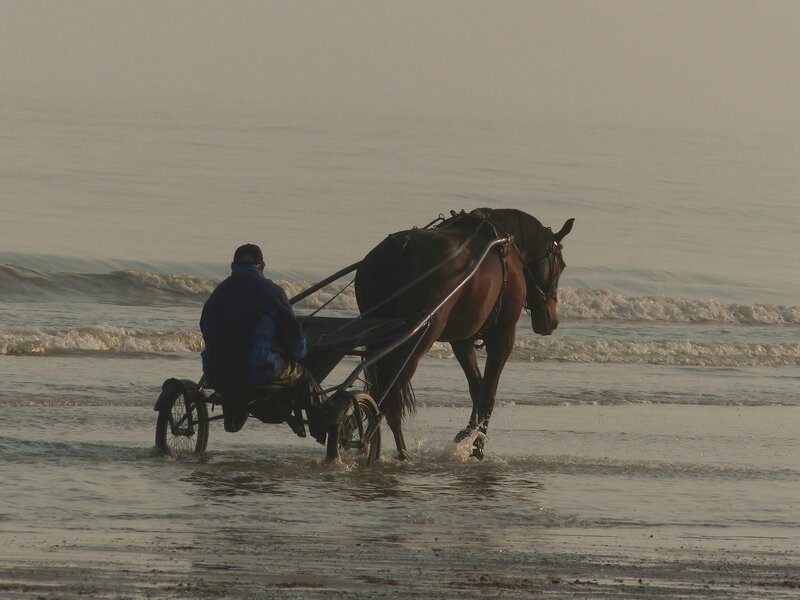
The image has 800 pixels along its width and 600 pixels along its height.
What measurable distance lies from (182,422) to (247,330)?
90 cm

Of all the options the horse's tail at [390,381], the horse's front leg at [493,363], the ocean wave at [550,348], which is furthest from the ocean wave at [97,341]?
the horse's tail at [390,381]

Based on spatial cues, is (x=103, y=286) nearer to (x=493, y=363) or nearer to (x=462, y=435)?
(x=493, y=363)

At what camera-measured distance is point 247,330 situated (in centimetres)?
995

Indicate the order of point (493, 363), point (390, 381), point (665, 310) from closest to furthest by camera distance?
point (390, 381) < point (493, 363) < point (665, 310)

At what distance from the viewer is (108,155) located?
4897 centimetres

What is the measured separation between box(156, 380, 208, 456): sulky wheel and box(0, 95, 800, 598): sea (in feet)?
0.49

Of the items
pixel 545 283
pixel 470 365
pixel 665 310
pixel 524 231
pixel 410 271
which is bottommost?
pixel 665 310

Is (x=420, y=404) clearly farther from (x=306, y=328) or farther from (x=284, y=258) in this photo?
(x=284, y=258)

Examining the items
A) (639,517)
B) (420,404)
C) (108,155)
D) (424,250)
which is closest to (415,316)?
(424,250)

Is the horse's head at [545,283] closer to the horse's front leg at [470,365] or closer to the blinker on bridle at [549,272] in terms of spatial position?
the blinker on bridle at [549,272]

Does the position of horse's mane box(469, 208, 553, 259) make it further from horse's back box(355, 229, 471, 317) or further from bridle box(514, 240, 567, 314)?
horse's back box(355, 229, 471, 317)

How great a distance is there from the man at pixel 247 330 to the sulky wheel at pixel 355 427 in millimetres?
423

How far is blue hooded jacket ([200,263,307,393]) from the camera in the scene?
9.92m

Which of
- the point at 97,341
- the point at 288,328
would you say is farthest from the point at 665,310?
the point at 288,328
